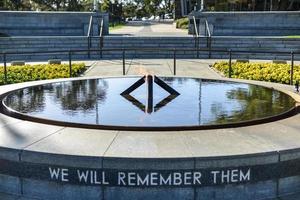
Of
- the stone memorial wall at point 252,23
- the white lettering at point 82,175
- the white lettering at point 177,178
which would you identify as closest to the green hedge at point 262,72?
the white lettering at point 177,178

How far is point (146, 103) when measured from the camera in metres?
8.52

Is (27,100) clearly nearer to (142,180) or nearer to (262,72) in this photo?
(142,180)

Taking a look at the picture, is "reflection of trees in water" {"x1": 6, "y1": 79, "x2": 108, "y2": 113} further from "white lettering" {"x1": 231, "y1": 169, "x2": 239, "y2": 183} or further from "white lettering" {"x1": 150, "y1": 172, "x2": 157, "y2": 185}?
"white lettering" {"x1": 231, "y1": 169, "x2": 239, "y2": 183}

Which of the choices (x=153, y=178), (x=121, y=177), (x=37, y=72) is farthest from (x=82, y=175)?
(x=37, y=72)

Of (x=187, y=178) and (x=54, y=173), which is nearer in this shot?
(x=187, y=178)

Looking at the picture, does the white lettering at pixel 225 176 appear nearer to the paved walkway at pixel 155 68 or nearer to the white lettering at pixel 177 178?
the white lettering at pixel 177 178

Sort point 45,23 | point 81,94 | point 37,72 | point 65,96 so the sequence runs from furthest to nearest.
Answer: point 45,23 < point 37,72 < point 81,94 < point 65,96

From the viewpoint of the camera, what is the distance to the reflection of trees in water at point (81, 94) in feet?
27.4

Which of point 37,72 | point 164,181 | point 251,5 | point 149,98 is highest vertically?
point 251,5

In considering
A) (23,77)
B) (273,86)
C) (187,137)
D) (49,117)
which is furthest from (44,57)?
(187,137)

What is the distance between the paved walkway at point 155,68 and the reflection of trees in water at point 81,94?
5855 millimetres

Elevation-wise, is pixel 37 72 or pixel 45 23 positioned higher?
pixel 45 23

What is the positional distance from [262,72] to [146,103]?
8837mm

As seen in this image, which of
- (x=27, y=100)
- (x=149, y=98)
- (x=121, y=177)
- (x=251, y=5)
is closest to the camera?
(x=121, y=177)
